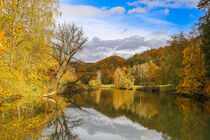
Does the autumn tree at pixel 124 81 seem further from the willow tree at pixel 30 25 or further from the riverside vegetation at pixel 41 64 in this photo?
the willow tree at pixel 30 25

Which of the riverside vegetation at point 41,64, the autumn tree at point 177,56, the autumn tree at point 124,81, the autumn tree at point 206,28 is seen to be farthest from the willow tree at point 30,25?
the autumn tree at point 124,81

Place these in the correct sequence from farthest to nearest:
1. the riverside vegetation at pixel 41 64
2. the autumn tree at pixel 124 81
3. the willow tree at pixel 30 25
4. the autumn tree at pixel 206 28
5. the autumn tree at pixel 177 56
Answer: the autumn tree at pixel 124 81, the autumn tree at pixel 177 56, the autumn tree at pixel 206 28, the willow tree at pixel 30 25, the riverside vegetation at pixel 41 64

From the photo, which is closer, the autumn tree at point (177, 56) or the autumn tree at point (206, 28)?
the autumn tree at point (206, 28)

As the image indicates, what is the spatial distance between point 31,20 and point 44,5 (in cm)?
145

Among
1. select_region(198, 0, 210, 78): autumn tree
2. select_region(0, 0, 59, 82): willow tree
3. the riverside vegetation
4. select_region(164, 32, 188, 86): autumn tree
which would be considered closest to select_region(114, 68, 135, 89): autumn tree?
the riverside vegetation

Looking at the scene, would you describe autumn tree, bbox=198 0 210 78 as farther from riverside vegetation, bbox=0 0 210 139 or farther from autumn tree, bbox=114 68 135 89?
autumn tree, bbox=114 68 135 89

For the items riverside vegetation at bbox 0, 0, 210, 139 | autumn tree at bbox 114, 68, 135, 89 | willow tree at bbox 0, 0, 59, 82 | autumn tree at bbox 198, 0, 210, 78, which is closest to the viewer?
riverside vegetation at bbox 0, 0, 210, 139

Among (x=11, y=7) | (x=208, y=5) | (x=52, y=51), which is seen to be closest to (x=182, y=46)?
(x=208, y=5)

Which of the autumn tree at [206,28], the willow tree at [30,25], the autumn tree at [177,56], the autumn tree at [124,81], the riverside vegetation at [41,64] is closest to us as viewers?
the riverside vegetation at [41,64]

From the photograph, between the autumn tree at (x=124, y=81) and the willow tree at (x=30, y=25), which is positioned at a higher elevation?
the willow tree at (x=30, y=25)

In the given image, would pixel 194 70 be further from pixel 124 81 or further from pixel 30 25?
pixel 124 81

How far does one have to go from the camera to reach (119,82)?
182 ft

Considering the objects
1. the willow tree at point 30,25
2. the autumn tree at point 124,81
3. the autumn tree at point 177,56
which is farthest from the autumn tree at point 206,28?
the autumn tree at point 124,81

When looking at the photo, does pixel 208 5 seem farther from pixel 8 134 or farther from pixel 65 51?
pixel 8 134
